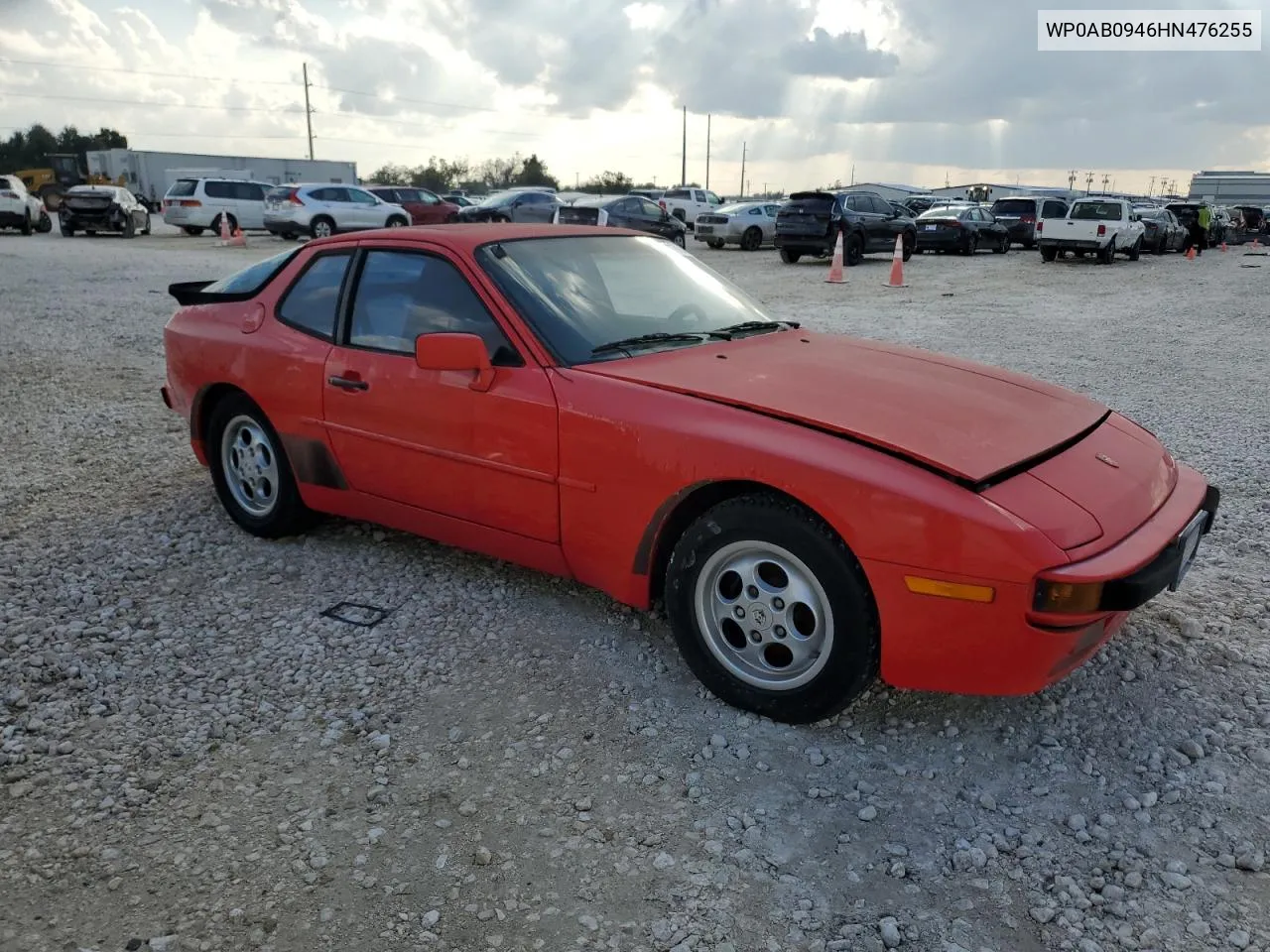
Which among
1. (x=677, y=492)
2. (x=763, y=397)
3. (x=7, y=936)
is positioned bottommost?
(x=7, y=936)

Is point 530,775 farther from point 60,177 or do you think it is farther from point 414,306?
point 60,177

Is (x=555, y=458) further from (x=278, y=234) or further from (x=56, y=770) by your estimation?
(x=278, y=234)

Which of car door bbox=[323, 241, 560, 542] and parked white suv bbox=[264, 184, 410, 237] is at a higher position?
parked white suv bbox=[264, 184, 410, 237]

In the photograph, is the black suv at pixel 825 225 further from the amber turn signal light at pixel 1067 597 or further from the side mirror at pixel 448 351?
the amber turn signal light at pixel 1067 597

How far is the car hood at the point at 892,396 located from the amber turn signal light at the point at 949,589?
28 cm

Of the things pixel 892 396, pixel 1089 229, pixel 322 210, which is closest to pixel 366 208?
pixel 322 210

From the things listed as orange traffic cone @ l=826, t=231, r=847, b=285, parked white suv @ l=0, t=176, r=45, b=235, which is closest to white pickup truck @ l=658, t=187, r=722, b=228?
orange traffic cone @ l=826, t=231, r=847, b=285

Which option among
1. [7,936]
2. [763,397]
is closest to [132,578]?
[7,936]

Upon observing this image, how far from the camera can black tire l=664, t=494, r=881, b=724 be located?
2.72 m

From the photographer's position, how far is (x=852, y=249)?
21.0 m

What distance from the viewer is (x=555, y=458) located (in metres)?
3.27

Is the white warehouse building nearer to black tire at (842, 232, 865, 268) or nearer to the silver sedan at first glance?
the silver sedan

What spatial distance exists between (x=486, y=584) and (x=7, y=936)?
2.08 metres

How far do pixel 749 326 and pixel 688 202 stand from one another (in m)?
31.8
